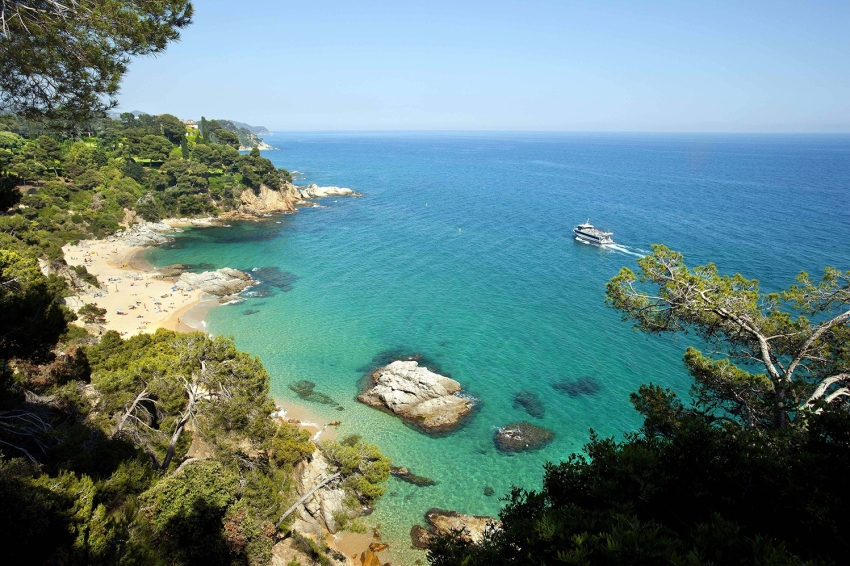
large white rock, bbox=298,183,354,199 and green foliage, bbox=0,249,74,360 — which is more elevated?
green foliage, bbox=0,249,74,360

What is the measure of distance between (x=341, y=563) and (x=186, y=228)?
65625 mm

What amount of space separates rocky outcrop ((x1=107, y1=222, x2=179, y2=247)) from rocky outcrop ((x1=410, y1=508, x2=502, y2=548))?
191 ft

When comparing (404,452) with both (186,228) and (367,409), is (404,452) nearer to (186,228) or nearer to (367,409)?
(367,409)

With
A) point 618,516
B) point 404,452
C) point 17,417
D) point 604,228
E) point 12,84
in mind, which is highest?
point 12,84

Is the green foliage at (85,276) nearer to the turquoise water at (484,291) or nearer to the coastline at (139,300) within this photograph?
the coastline at (139,300)

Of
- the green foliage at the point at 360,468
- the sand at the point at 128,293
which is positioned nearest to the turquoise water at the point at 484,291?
the sand at the point at 128,293

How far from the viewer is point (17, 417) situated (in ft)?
35.5

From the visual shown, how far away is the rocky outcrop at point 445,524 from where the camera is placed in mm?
20516

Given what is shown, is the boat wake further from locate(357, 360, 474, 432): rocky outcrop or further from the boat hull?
locate(357, 360, 474, 432): rocky outcrop

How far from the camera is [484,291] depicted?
1932 inches

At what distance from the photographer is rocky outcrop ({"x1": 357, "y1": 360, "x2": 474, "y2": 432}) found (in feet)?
94.7

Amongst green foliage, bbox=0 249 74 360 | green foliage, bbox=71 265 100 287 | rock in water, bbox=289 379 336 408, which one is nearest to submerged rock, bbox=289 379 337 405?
rock in water, bbox=289 379 336 408

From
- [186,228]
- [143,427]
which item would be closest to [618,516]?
[143,427]

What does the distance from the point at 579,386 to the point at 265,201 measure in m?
68.9
